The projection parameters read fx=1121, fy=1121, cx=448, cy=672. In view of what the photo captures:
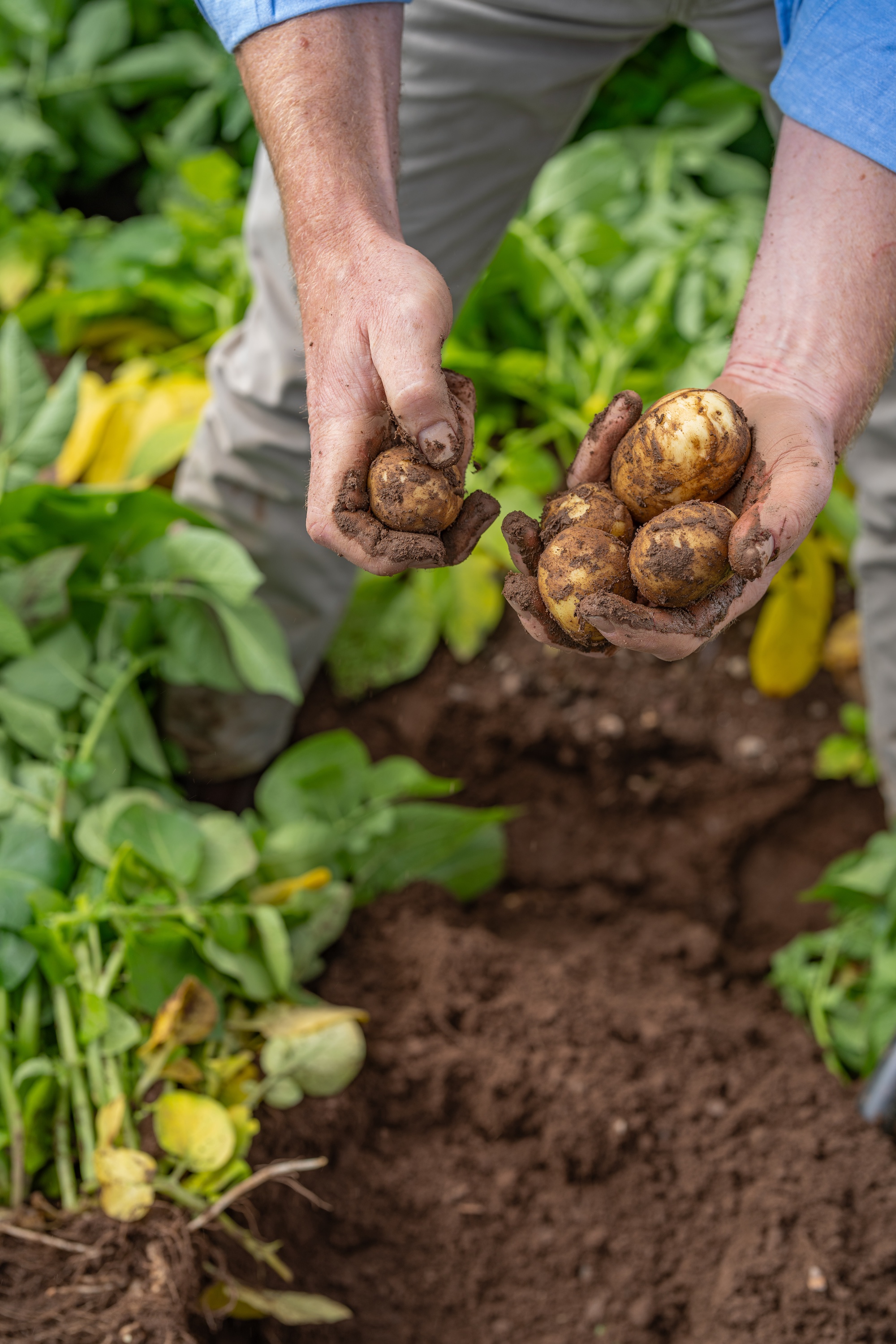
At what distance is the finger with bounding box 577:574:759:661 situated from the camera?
1060mm

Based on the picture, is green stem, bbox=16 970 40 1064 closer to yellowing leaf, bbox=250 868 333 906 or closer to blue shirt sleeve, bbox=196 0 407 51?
yellowing leaf, bbox=250 868 333 906

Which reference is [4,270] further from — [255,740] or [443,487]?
[443,487]

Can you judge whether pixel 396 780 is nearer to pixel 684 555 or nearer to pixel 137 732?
pixel 137 732

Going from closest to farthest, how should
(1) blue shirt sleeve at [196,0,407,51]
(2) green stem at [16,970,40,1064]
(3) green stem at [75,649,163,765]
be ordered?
(1) blue shirt sleeve at [196,0,407,51] < (2) green stem at [16,970,40,1064] < (3) green stem at [75,649,163,765]

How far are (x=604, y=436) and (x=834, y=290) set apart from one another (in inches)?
11.1

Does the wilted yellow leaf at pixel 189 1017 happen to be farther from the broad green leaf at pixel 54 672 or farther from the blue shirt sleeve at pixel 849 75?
the blue shirt sleeve at pixel 849 75

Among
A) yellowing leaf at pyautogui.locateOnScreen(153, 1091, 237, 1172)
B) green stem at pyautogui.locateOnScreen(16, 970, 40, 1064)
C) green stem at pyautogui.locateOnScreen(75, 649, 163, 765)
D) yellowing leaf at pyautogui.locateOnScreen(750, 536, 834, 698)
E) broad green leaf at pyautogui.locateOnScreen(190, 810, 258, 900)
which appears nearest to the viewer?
yellowing leaf at pyautogui.locateOnScreen(153, 1091, 237, 1172)

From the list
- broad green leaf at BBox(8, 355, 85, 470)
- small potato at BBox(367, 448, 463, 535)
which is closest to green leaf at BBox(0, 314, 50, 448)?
broad green leaf at BBox(8, 355, 85, 470)

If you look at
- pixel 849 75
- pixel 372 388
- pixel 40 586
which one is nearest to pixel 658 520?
pixel 372 388

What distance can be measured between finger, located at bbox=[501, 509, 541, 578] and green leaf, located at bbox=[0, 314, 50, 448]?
1071mm

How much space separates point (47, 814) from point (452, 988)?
0.69m

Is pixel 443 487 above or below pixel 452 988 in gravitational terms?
above

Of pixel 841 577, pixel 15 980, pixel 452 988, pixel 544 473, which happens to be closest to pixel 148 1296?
pixel 15 980

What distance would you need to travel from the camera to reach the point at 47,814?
66.1 inches
